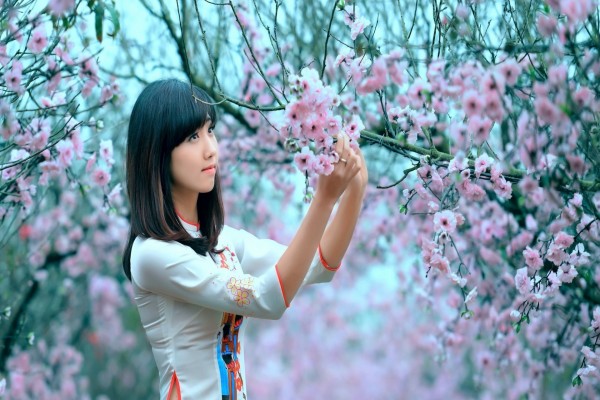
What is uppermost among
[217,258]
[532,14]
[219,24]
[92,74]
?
[219,24]

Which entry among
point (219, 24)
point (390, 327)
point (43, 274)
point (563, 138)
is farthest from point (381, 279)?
point (563, 138)

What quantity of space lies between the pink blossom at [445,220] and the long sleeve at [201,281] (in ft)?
1.98

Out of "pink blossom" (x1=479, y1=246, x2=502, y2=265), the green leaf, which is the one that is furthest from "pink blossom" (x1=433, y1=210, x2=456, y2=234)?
"pink blossom" (x1=479, y1=246, x2=502, y2=265)

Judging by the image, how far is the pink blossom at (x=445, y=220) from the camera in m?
2.64

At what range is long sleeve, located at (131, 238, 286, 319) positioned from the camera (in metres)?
2.28

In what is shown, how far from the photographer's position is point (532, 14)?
298 cm

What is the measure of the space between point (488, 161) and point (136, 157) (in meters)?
1.01

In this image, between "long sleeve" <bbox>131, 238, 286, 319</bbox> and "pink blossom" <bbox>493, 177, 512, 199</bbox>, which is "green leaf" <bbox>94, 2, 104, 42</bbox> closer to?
"long sleeve" <bbox>131, 238, 286, 319</bbox>

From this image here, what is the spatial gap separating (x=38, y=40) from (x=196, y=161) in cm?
90

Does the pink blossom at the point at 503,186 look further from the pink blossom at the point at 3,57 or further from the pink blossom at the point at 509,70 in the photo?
the pink blossom at the point at 3,57

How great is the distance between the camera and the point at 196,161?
2.51 metres

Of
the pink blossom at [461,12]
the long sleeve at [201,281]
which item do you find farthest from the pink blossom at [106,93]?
the pink blossom at [461,12]

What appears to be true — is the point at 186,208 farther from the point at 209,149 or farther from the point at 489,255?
the point at 489,255

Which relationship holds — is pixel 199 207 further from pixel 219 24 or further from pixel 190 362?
pixel 219 24
